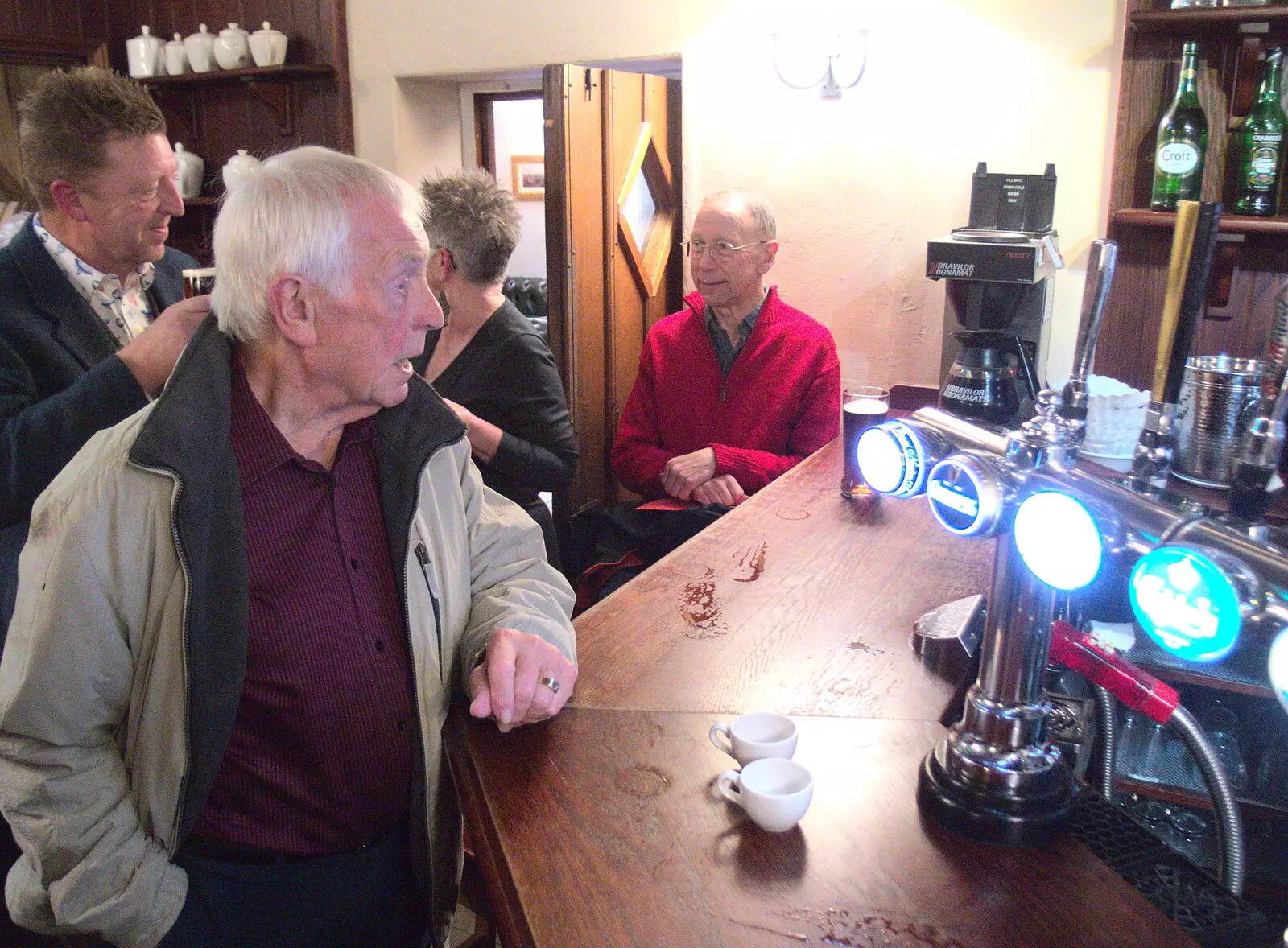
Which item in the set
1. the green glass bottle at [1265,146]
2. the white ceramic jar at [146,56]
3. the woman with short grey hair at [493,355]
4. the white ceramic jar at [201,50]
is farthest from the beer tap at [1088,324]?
the white ceramic jar at [146,56]

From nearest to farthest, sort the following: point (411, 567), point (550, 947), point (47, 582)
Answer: point (550, 947) < point (47, 582) < point (411, 567)

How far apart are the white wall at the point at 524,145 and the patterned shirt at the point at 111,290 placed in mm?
3039

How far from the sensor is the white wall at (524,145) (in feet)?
17.9

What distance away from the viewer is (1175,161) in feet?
9.16

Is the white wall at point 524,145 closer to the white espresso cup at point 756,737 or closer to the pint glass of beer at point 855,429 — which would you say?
the pint glass of beer at point 855,429

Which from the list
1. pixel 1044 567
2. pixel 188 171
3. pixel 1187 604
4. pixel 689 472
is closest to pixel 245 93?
pixel 188 171

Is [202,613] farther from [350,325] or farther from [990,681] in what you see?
[990,681]

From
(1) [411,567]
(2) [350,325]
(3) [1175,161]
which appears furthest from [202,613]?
(3) [1175,161]

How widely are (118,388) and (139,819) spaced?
79 cm

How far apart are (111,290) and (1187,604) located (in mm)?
2099

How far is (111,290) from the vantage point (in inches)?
82.0

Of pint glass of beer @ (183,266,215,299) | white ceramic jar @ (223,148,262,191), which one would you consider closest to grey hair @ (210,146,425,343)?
pint glass of beer @ (183,266,215,299)

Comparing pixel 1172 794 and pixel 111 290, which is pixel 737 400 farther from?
pixel 111 290

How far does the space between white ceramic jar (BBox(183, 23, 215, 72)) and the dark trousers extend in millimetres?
4247
